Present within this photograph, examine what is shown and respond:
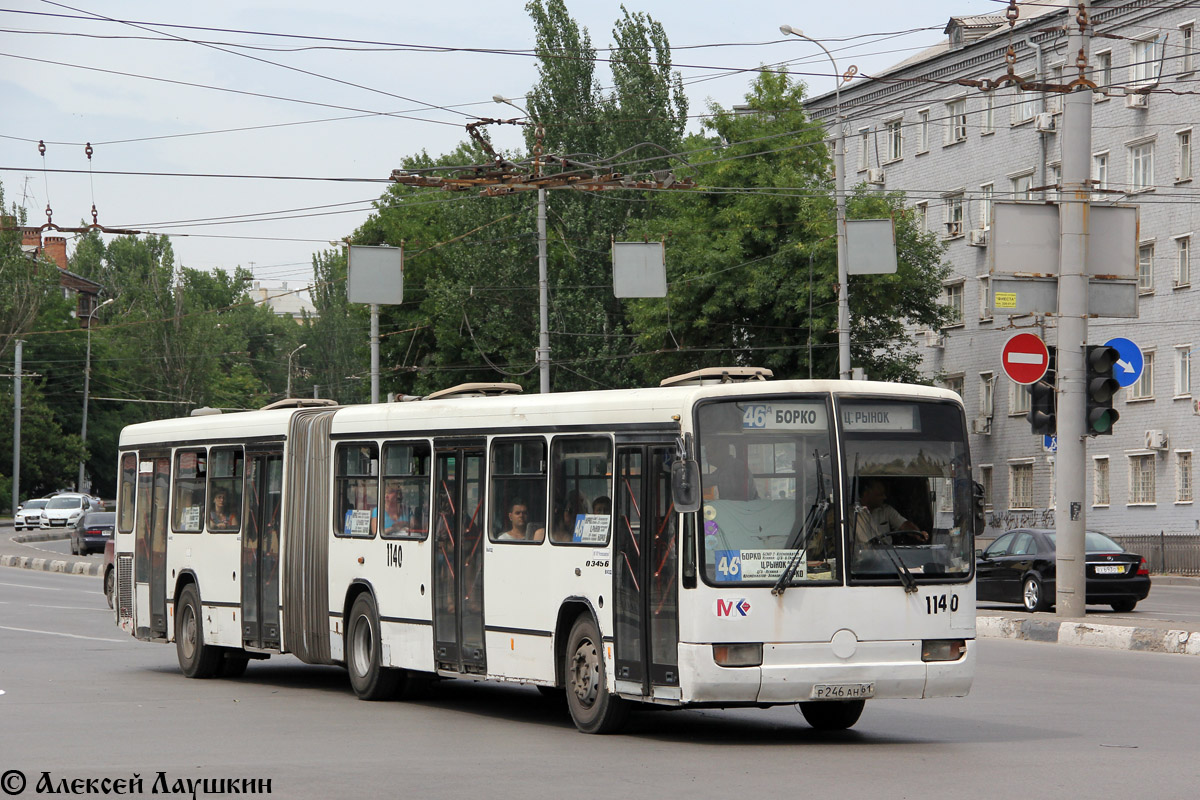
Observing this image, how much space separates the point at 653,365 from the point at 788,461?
41206 millimetres

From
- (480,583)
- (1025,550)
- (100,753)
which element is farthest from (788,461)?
(1025,550)

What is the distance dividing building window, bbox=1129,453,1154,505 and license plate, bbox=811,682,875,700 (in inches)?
1596

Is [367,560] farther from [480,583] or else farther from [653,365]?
[653,365]

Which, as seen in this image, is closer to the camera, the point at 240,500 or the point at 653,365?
the point at 240,500

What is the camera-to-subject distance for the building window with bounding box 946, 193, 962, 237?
2327 inches

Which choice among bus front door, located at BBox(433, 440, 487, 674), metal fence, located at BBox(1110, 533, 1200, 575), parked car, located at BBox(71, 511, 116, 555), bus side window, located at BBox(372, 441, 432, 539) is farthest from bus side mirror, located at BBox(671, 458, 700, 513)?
parked car, located at BBox(71, 511, 116, 555)

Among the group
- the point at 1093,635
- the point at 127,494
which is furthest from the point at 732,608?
the point at 127,494

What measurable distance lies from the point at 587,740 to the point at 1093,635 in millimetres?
10424

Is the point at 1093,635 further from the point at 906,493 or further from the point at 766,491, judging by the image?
the point at 766,491

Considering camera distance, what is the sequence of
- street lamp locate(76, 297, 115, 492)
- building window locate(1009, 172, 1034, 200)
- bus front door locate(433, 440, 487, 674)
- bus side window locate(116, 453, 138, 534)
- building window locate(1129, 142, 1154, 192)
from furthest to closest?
street lamp locate(76, 297, 115, 492) → building window locate(1009, 172, 1034, 200) → building window locate(1129, 142, 1154, 192) → bus side window locate(116, 453, 138, 534) → bus front door locate(433, 440, 487, 674)

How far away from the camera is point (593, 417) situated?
12875 mm

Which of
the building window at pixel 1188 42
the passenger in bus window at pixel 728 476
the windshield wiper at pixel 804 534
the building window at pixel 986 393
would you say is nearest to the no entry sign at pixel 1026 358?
the windshield wiper at pixel 804 534

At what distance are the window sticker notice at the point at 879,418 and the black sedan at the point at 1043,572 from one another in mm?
15012

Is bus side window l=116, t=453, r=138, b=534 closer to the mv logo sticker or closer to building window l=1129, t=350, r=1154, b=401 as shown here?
the mv logo sticker
